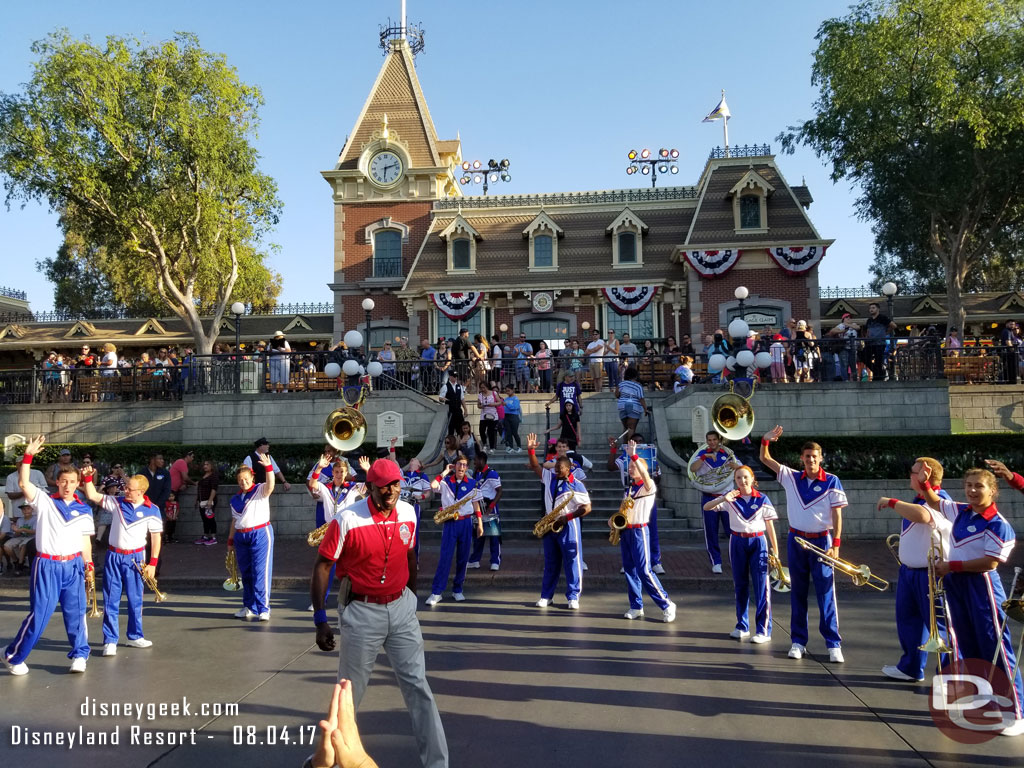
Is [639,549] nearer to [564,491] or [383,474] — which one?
[564,491]

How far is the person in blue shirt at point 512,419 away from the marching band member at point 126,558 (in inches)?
369

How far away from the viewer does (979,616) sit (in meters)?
5.68

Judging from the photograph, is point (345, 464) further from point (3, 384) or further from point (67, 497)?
point (3, 384)

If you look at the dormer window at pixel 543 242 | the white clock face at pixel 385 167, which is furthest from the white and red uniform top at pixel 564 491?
the white clock face at pixel 385 167

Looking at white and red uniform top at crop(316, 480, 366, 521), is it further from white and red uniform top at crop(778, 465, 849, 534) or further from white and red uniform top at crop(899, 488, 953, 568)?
white and red uniform top at crop(899, 488, 953, 568)

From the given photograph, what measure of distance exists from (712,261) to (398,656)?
2344 centimetres

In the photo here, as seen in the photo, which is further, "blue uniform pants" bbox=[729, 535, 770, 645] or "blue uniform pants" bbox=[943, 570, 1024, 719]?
"blue uniform pants" bbox=[729, 535, 770, 645]

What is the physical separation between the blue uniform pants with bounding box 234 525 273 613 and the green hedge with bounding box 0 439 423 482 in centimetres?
621

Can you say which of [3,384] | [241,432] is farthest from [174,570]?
[3,384]

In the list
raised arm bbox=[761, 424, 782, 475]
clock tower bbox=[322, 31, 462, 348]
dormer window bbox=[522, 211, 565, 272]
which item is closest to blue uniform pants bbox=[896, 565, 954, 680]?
raised arm bbox=[761, 424, 782, 475]

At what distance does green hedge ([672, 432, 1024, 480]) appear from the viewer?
14.2 meters

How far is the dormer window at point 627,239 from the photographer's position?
27.5 meters

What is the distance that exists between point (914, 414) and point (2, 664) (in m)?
16.8

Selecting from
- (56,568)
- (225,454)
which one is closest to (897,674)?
(56,568)
